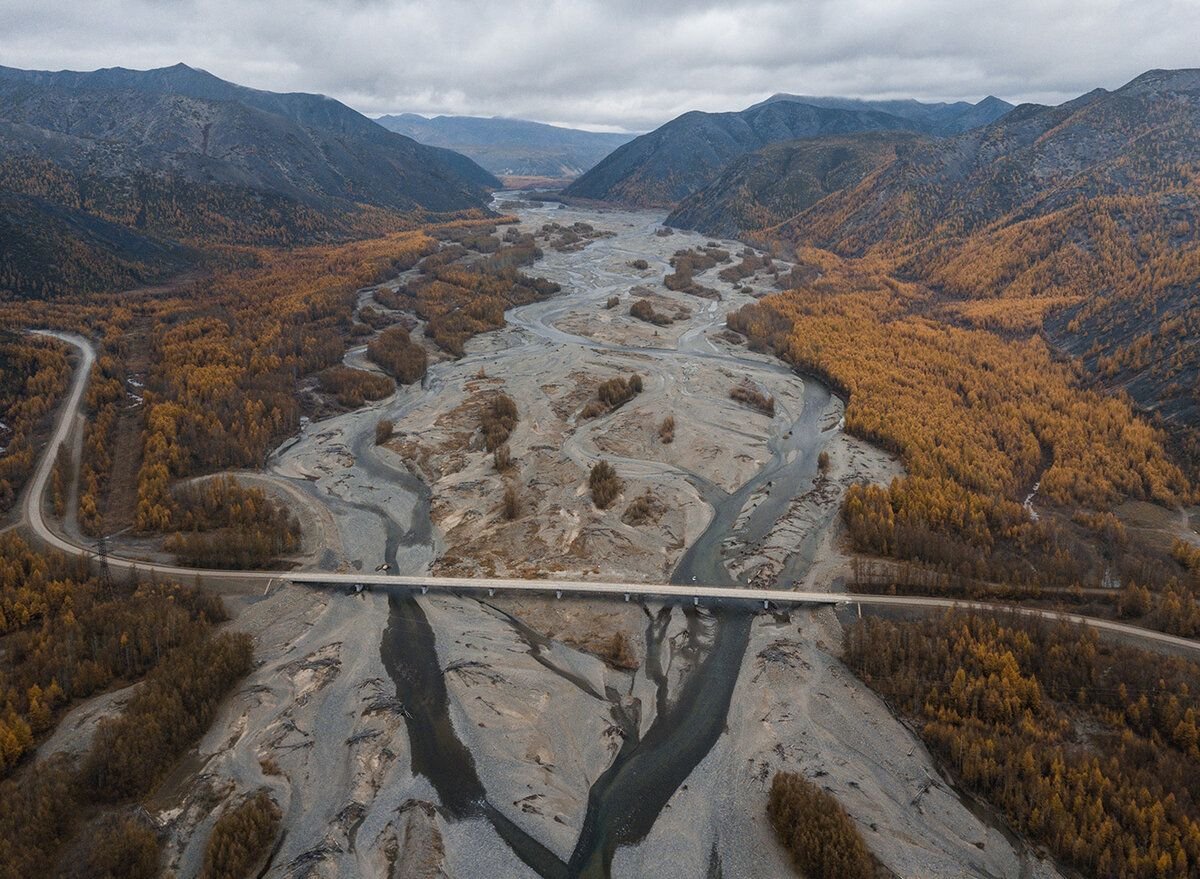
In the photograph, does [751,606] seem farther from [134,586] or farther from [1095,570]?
[134,586]

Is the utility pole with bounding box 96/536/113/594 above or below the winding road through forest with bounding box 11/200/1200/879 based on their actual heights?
above

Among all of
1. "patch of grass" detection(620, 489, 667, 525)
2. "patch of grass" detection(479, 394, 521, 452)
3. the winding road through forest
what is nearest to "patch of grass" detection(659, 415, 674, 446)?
the winding road through forest

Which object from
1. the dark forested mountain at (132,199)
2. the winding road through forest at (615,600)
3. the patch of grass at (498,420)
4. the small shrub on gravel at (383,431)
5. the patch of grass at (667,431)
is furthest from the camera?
the dark forested mountain at (132,199)

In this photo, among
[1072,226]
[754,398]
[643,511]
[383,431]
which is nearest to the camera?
[643,511]

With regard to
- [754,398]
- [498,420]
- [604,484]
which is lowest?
[604,484]

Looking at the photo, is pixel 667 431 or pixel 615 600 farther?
pixel 667 431

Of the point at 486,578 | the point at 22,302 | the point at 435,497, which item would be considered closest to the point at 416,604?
the point at 486,578

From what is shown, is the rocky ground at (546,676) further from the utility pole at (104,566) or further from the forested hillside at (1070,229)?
the forested hillside at (1070,229)

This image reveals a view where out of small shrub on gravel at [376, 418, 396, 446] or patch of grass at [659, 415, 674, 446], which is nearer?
patch of grass at [659, 415, 674, 446]

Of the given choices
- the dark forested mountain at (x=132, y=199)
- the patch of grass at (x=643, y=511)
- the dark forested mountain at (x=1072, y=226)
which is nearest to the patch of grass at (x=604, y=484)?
the patch of grass at (x=643, y=511)

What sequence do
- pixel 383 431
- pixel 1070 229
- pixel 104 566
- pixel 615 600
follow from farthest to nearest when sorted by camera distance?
1. pixel 1070 229
2. pixel 383 431
3. pixel 615 600
4. pixel 104 566

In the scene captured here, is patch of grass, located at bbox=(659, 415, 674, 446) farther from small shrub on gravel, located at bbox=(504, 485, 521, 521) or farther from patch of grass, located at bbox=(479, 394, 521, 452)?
Answer: small shrub on gravel, located at bbox=(504, 485, 521, 521)

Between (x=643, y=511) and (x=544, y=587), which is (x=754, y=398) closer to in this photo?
(x=643, y=511)

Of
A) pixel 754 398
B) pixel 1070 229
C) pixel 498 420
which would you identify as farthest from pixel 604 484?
pixel 1070 229
